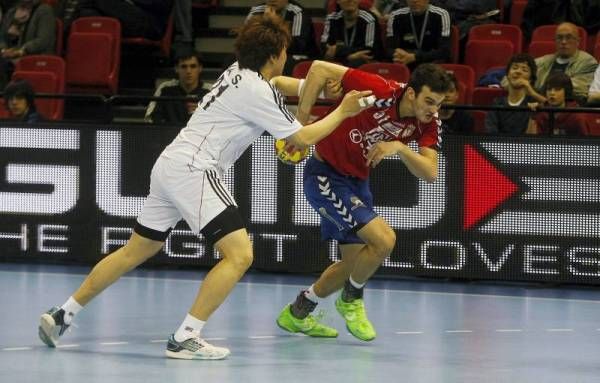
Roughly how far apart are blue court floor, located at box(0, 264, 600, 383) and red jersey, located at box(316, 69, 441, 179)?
1174 millimetres

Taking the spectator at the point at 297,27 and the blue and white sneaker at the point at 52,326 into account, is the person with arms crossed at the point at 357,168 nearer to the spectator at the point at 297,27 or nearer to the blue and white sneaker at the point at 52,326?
the blue and white sneaker at the point at 52,326

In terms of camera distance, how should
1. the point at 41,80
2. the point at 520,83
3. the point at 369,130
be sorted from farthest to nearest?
1. the point at 41,80
2. the point at 520,83
3. the point at 369,130

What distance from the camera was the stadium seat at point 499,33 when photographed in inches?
572

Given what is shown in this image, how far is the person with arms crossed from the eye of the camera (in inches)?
340

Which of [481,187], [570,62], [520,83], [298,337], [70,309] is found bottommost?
[298,337]

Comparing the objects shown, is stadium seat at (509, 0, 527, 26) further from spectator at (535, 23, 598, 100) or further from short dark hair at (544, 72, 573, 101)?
short dark hair at (544, 72, 573, 101)

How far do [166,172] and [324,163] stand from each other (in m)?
1.31

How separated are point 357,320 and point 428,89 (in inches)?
61.7

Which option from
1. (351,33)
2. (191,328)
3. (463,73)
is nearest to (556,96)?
(463,73)

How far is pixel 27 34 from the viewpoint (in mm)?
15938

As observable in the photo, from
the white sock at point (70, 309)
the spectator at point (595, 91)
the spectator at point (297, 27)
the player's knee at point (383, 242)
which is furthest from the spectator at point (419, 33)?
the white sock at point (70, 309)

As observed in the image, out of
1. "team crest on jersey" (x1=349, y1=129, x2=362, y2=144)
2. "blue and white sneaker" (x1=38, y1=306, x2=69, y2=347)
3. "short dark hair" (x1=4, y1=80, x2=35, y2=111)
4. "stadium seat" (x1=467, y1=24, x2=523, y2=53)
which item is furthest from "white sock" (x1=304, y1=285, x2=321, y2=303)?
"stadium seat" (x1=467, y1=24, x2=523, y2=53)

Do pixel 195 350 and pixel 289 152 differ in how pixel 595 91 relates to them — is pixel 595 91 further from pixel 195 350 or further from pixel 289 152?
pixel 195 350

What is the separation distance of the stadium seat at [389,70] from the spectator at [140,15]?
3.85 metres
